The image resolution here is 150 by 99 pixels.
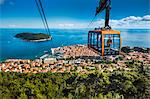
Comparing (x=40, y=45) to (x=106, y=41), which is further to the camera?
(x=40, y=45)

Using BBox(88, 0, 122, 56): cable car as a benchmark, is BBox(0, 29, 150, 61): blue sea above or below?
below

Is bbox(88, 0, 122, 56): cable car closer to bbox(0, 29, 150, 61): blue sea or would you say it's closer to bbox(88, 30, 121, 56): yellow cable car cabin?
bbox(88, 30, 121, 56): yellow cable car cabin

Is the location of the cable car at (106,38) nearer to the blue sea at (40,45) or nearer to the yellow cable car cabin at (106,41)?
the yellow cable car cabin at (106,41)

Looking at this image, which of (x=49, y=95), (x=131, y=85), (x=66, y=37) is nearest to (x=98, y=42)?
(x=49, y=95)

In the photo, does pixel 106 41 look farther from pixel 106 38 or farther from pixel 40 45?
pixel 40 45

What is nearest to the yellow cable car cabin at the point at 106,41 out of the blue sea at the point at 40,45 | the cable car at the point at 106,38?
the cable car at the point at 106,38

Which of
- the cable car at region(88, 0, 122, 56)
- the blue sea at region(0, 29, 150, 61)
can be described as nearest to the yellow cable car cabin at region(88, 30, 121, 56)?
the cable car at region(88, 0, 122, 56)

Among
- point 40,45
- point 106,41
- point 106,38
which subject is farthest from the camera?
point 40,45


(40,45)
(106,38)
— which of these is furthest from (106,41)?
(40,45)
